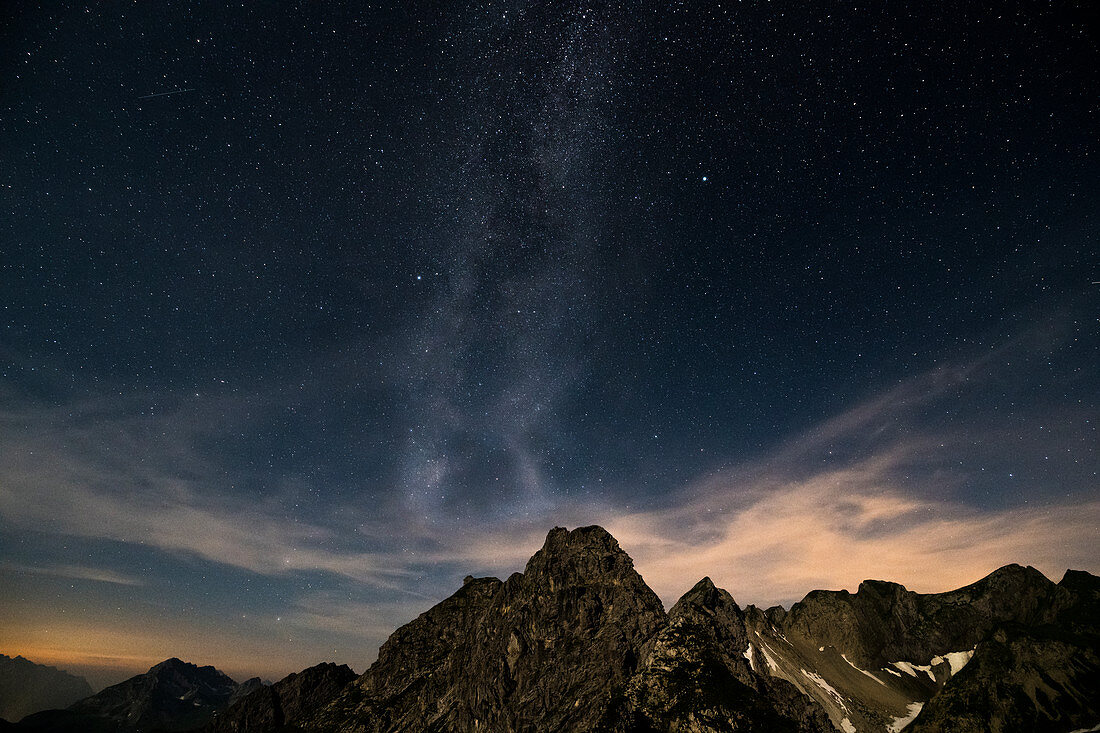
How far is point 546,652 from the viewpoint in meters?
146

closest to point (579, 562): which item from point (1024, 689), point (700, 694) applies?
point (700, 694)

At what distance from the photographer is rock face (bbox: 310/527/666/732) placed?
131 metres

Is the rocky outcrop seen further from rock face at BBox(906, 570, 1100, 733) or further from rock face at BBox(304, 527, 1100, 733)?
rock face at BBox(906, 570, 1100, 733)

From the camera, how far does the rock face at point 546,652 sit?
431 feet

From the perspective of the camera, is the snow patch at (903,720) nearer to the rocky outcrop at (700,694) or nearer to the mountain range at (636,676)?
the mountain range at (636,676)

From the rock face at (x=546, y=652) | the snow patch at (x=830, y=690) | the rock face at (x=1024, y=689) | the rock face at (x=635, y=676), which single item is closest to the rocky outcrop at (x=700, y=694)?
the rock face at (x=635, y=676)

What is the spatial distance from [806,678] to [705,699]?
126167 mm

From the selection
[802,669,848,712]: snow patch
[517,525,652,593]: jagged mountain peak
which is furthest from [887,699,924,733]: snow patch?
[517,525,652,593]: jagged mountain peak

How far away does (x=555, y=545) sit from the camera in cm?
17012

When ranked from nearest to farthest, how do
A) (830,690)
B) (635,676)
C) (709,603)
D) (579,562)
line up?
(635,676)
(579,562)
(709,603)
(830,690)

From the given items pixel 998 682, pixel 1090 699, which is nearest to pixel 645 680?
pixel 998 682

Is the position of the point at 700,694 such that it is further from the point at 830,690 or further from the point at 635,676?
the point at 830,690

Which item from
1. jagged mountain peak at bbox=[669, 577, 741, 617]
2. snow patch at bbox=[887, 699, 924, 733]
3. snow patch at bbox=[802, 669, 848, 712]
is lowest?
snow patch at bbox=[887, 699, 924, 733]

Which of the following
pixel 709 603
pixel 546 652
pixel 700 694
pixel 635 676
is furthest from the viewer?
pixel 709 603
